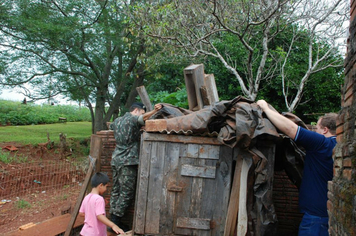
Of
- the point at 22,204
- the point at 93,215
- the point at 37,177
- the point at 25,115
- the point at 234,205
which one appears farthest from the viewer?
the point at 25,115

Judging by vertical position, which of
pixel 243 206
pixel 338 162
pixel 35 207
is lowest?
pixel 35 207

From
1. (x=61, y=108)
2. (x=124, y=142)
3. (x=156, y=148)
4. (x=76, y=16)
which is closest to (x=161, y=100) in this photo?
(x=76, y=16)

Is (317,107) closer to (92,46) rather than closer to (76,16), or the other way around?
(92,46)

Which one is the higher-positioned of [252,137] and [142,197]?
[252,137]

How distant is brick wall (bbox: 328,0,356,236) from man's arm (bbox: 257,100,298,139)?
542 millimetres

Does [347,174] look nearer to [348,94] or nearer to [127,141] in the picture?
[348,94]

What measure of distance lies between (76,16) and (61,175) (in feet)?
21.9

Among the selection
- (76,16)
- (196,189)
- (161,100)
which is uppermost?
(76,16)

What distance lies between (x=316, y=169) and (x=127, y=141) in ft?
10.6

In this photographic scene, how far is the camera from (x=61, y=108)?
938 inches

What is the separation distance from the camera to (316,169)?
11.8 ft

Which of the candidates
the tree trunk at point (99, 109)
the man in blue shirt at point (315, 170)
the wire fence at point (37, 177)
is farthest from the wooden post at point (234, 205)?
the tree trunk at point (99, 109)

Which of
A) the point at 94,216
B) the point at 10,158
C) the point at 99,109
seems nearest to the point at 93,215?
the point at 94,216

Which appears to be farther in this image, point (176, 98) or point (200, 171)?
point (176, 98)
